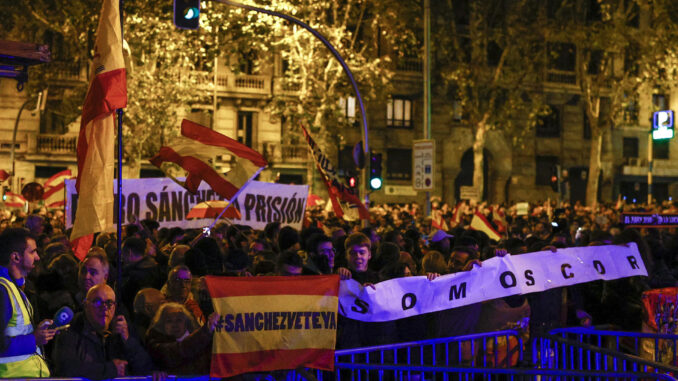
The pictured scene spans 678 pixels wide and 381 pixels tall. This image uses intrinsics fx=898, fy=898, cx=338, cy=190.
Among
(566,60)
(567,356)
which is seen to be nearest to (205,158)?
(567,356)

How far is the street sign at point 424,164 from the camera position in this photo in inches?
682

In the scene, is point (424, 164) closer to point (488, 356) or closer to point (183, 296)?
point (488, 356)

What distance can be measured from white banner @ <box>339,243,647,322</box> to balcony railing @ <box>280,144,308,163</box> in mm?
29979

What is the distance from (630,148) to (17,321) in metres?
45.5

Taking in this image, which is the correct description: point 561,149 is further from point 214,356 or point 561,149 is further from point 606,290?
point 214,356

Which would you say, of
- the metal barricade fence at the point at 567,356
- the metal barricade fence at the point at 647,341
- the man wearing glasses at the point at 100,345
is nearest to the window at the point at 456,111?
the metal barricade fence at the point at 647,341

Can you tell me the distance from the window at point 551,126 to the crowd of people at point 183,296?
32.7 metres

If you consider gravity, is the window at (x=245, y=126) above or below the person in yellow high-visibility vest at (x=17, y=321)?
above

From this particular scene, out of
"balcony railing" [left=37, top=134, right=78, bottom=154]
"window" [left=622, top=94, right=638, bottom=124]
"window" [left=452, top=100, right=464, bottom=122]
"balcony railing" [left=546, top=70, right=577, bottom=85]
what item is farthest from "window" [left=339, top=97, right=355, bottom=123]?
"balcony railing" [left=546, top=70, right=577, bottom=85]

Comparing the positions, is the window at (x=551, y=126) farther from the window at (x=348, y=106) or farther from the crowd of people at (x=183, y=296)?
the crowd of people at (x=183, y=296)

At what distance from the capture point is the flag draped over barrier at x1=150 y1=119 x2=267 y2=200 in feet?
33.1

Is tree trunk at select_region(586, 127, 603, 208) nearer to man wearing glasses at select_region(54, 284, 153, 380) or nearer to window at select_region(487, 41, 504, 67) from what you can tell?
window at select_region(487, 41, 504, 67)

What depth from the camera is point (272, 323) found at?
5273mm

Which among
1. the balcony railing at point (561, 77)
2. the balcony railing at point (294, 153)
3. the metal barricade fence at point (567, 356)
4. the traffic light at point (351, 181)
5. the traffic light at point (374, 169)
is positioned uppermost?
the balcony railing at point (561, 77)
